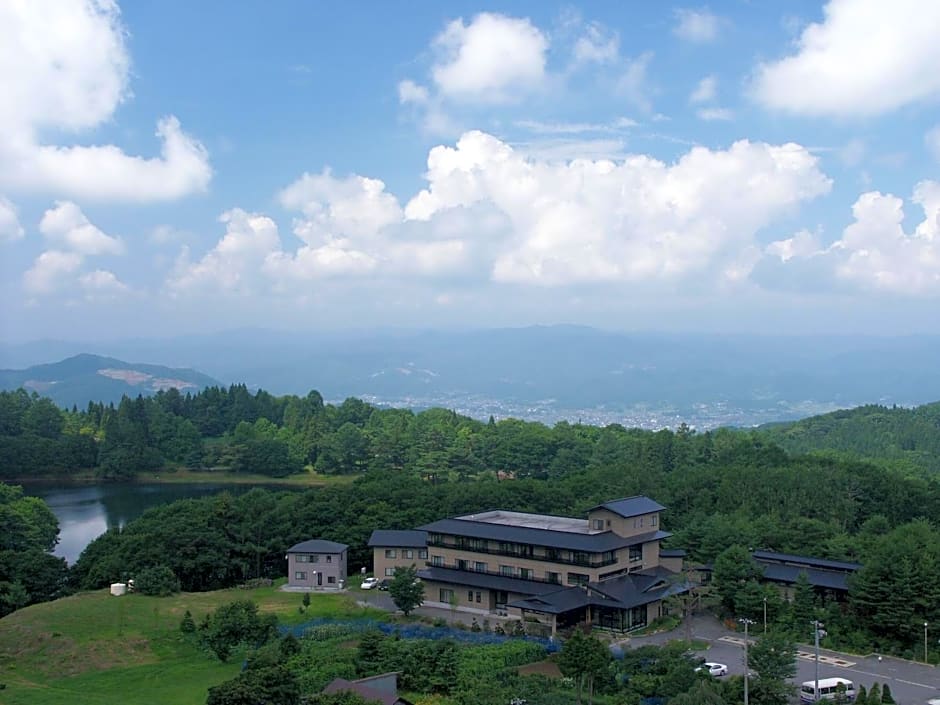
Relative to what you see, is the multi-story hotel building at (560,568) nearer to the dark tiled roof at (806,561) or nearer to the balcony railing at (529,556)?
the balcony railing at (529,556)

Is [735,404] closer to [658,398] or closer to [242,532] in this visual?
[658,398]

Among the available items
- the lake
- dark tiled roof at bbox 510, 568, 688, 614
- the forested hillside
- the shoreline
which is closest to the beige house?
dark tiled roof at bbox 510, 568, 688, 614

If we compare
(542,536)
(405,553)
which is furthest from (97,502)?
(542,536)

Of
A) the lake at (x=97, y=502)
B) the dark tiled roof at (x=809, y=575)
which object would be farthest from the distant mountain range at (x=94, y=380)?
the dark tiled roof at (x=809, y=575)

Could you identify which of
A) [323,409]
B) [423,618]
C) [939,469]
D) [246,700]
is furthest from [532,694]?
[323,409]

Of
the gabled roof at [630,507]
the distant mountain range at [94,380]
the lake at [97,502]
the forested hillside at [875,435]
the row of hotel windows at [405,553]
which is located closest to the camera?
the gabled roof at [630,507]

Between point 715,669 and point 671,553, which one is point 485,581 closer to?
point 671,553
